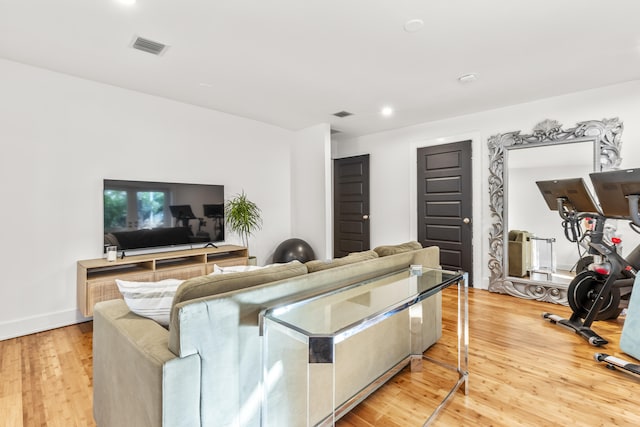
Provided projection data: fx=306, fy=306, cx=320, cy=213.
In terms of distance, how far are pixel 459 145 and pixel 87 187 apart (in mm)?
4682

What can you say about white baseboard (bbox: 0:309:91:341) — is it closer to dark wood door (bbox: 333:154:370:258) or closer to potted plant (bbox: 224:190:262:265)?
potted plant (bbox: 224:190:262:265)

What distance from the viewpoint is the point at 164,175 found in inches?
149

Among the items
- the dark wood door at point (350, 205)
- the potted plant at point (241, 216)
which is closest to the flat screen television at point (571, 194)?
the dark wood door at point (350, 205)

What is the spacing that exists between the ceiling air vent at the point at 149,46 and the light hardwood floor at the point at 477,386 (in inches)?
99.7

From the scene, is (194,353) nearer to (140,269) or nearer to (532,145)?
(140,269)

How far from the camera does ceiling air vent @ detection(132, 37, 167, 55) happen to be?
2469mm

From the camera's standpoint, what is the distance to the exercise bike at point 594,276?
2.62m

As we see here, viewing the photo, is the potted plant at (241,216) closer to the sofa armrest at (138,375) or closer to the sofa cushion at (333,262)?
the sofa cushion at (333,262)

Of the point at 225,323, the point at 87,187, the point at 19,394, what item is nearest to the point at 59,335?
the point at 19,394

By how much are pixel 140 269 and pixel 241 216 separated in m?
1.40

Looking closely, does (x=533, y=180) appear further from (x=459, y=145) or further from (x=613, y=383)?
(x=613, y=383)

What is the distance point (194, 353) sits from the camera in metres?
1.04

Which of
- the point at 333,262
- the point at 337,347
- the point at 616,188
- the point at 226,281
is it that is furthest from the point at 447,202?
the point at 226,281

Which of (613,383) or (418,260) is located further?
(418,260)
